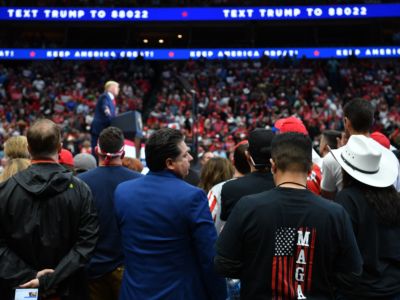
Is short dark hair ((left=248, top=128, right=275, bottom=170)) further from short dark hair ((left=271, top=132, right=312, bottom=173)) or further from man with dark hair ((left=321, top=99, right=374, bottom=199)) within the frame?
short dark hair ((left=271, top=132, right=312, bottom=173))

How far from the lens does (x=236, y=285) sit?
2971mm

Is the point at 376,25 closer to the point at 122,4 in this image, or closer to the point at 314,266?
the point at 122,4

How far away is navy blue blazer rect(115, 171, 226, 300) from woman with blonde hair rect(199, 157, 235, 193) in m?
1.61

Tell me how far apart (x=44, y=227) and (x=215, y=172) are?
1.84 metres

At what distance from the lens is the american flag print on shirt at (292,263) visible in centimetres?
221

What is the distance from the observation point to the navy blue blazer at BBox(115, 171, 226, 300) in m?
2.60

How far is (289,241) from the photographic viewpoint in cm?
221

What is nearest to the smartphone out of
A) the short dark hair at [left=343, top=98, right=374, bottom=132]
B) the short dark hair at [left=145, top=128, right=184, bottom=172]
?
the short dark hair at [left=145, top=128, right=184, bottom=172]

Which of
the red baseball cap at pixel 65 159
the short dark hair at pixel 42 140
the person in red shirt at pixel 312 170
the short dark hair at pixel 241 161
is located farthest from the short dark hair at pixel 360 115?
the red baseball cap at pixel 65 159

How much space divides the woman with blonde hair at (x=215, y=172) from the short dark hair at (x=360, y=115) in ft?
4.20

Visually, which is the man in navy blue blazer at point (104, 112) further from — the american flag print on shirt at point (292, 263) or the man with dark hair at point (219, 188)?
the american flag print on shirt at point (292, 263)

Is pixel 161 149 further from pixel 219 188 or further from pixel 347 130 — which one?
pixel 347 130

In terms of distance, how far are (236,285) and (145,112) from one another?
17.8 meters

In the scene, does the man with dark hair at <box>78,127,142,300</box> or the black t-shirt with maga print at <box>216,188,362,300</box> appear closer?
the black t-shirt with maga print at <box>216,188,362,300</box>
